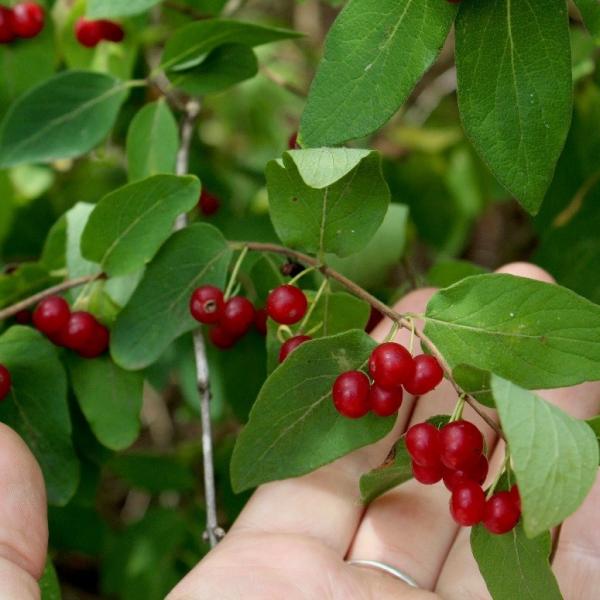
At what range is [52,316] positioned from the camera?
1.75 meters

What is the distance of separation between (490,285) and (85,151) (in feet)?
3.18

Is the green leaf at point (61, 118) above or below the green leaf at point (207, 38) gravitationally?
below

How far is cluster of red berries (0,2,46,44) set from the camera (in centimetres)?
212

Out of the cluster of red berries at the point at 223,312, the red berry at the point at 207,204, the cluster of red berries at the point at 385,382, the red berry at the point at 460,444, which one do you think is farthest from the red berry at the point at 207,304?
the red berry at the point at 207,204

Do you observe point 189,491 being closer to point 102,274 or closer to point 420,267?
point 102,274

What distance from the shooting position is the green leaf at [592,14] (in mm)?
1506

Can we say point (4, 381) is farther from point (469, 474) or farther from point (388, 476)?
point (469, 474)

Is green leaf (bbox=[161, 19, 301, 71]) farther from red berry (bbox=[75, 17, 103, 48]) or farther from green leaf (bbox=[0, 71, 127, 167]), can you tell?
red berry (bbox=[75, 17, 103, 48])

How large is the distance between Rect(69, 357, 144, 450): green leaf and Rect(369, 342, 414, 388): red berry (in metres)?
0.57

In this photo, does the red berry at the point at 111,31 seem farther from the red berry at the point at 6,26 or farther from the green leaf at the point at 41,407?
the green leaf at the point at 41,407

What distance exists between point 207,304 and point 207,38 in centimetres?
53

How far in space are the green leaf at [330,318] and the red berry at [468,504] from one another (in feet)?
1.45

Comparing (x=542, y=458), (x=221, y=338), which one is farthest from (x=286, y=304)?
(x=542, y=458)

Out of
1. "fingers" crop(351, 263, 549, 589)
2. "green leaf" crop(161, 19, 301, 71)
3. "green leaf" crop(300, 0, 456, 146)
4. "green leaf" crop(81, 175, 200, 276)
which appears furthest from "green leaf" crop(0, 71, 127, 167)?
"fingers" crop(351, 263, 549, 589)
